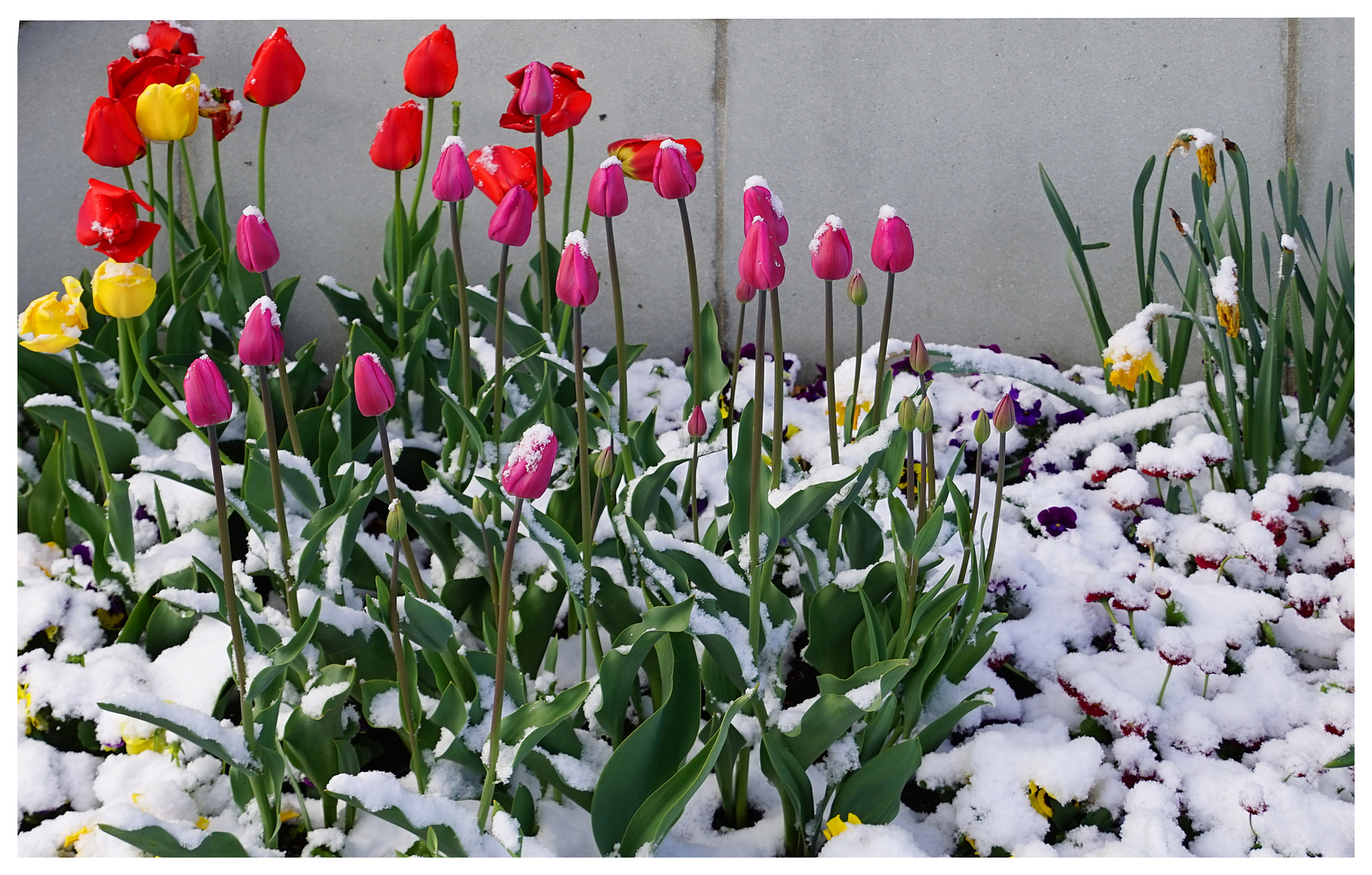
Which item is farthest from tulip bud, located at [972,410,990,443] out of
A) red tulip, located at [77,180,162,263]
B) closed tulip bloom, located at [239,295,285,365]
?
red tulip, located at [77,180,162,263]

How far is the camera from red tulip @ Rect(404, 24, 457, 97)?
1.29 m

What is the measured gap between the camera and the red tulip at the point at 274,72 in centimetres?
136

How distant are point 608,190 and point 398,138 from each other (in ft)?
1.70

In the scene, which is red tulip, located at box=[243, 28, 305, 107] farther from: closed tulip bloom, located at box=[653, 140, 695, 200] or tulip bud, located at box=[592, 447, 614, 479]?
tulip bud, located at box=[592, 447, 614, 479]

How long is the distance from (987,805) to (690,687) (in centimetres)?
33

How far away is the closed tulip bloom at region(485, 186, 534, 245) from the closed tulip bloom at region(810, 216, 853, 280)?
11.1 inches

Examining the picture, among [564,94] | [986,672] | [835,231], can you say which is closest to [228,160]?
[564,94]

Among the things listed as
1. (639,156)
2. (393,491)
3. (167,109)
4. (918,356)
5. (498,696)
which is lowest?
(498,696)

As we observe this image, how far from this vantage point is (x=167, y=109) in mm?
1312

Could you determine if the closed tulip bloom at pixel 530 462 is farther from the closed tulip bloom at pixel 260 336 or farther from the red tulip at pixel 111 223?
Result: the red tulip at pixel 111 223

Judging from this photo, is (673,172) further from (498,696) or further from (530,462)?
(498,696)

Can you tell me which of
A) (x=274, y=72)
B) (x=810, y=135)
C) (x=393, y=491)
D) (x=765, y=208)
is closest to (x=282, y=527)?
(x=393, y=491)

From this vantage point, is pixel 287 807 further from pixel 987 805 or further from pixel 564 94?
pixel 564 94

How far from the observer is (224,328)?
1.64 m
